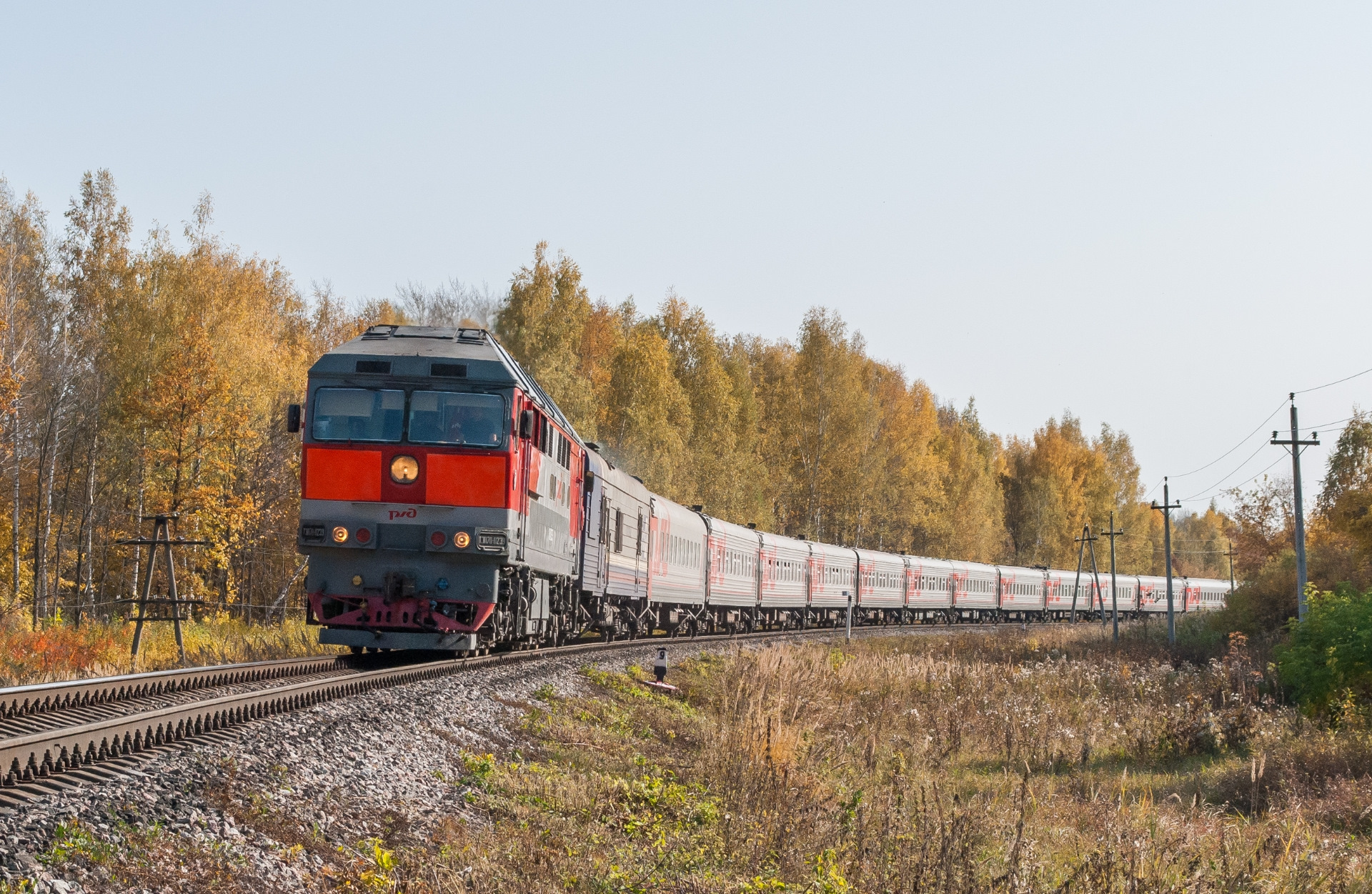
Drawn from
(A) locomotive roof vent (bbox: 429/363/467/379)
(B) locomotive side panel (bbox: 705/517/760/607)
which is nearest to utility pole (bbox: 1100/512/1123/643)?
(B) locomotive side panel (bbox: 705/517/760/607)

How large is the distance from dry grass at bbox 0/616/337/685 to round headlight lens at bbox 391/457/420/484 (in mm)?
3199

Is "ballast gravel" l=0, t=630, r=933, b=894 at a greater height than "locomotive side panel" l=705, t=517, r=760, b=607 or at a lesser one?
lesser

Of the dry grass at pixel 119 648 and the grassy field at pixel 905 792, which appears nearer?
the grassy field at pixel 905 792

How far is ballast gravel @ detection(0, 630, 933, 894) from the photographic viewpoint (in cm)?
486

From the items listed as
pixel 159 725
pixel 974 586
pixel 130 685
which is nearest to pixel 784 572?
pixel 974 586

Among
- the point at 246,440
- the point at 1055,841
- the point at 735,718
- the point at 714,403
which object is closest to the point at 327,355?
the point at 735,718

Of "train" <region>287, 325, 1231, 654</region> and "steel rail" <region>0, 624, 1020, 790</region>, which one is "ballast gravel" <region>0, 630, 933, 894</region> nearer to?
"steel rail" <region>0, 624, 1020, 790</region>

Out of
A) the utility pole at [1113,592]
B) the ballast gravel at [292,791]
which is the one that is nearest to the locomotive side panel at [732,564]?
the utility pole at [1113,592]

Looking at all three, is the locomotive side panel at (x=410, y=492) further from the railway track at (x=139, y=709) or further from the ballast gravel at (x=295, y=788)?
the ballast gravel at (x=295, y=788)

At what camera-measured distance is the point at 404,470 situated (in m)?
13.6

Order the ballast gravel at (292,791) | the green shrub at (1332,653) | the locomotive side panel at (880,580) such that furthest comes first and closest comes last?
the locomotive side panel at (880,580) → the green shrub at (1332,653) → the ballast gravel at (292,791)

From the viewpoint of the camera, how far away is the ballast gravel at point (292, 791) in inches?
191

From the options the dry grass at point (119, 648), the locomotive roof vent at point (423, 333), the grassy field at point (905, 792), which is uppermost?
the locomotive roof vent at point (423, 333)

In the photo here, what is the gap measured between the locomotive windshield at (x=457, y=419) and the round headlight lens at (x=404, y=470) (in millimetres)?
242
